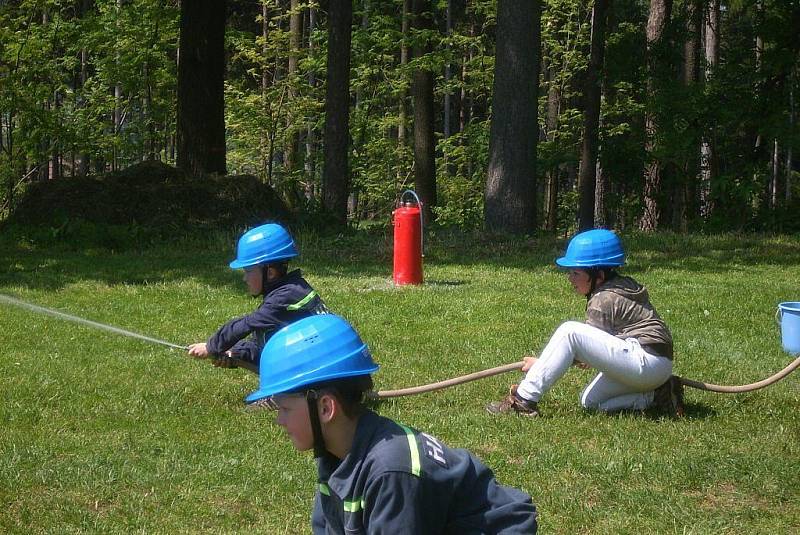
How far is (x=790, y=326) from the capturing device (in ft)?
29.5

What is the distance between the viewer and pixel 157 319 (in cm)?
1077

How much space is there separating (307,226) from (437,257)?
3.29m

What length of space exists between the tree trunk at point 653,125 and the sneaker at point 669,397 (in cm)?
1526

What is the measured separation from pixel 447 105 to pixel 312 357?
1497 inches

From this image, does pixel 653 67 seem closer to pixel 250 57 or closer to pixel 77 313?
pixel 250 57

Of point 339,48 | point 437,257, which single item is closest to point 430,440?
point 437,257

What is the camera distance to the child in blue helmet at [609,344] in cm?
684

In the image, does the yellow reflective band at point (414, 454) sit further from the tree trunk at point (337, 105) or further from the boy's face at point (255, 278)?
the tree trunk at point (337, 105)

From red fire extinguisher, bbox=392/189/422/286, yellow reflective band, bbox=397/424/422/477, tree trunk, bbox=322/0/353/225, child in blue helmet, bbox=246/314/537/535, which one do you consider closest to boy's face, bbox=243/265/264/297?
child in blue helmet, bbox=246/314/537/535

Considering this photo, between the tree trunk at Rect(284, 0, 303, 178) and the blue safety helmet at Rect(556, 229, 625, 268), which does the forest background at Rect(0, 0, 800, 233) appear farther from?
the blue safety helmet at Rect(556, 229, 625, 268)

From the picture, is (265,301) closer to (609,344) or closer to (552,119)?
(609,344)

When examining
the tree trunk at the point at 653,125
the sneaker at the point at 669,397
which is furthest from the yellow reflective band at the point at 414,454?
the tree trunk at the point at 653,125

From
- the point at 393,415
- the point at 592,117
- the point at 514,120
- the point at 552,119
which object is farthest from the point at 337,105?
the point at 552,119

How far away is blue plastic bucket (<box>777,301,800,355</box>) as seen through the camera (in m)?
8.87
